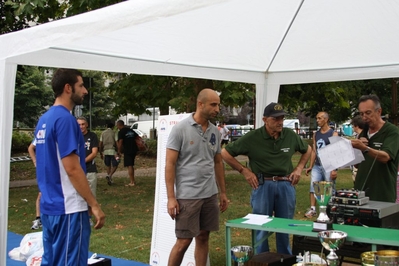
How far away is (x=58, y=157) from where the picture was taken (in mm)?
3584

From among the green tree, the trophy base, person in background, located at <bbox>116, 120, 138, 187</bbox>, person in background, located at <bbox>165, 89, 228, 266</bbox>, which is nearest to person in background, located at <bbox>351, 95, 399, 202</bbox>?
the trophy base

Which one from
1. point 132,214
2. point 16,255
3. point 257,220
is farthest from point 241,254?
point 132,214

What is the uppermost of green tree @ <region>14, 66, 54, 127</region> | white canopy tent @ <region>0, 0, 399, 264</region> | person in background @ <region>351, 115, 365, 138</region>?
green tree @ <region>14, 66, 54, 127</region>

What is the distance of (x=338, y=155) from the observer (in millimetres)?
4238

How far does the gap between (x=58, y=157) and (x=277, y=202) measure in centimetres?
263

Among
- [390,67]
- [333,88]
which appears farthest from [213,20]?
[333,88]

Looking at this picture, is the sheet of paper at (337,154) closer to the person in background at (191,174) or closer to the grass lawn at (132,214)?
the person in background at (191,174)

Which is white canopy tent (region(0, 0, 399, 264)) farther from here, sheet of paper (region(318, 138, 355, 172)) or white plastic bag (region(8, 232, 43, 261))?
white plastic bag (region(8, 232, 43, 261))

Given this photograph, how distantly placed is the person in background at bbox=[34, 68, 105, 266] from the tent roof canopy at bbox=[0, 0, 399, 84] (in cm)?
73

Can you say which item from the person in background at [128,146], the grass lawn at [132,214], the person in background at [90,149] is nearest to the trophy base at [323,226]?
the grass lawn at [132,214]

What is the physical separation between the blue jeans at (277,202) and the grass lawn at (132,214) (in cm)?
124

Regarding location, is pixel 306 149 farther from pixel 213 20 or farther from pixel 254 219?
pixel 213 20

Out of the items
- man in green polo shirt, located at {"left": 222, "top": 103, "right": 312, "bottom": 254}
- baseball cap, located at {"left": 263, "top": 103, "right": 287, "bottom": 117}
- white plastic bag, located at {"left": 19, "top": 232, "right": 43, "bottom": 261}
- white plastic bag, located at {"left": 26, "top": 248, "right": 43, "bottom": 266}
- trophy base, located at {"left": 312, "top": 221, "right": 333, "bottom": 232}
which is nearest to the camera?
trophy base, located at {"left": 312, "top": 221, "right": 333, "bottom": 232}

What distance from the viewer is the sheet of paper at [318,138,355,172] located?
4168mm
